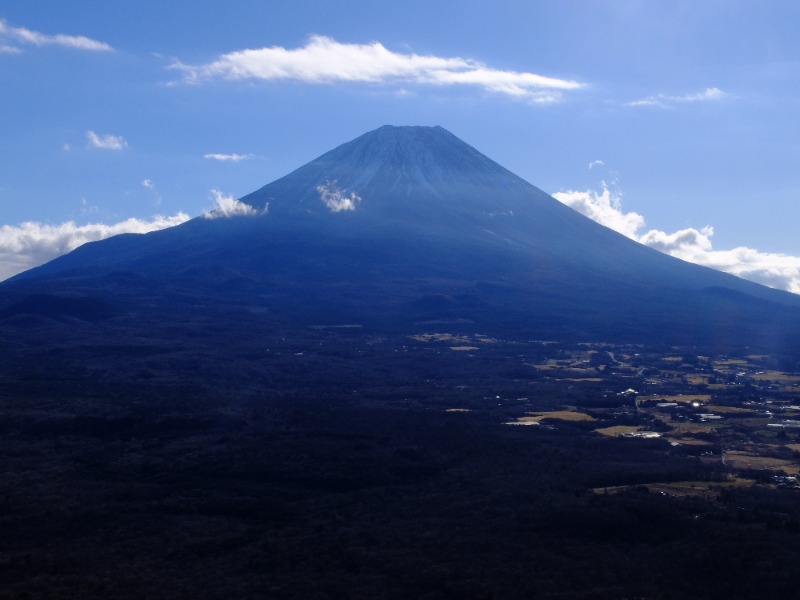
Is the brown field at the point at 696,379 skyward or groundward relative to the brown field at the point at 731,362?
groundward

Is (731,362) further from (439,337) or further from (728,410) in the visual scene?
(728,410)

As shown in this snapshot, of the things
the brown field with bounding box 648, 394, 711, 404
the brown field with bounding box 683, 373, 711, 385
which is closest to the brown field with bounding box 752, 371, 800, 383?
the brown field with bounding box 683, 373, 711, 385

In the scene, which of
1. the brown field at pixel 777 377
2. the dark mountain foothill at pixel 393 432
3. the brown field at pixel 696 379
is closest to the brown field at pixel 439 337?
the dark mountain foothill at pixel 393 432

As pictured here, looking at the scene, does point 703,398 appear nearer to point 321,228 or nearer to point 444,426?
point 444,426

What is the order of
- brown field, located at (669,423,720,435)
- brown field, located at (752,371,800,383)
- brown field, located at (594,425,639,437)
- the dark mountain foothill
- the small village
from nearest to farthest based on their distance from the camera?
the dark mountain foothill < the small village < brown field, located at (594,425,639,437) < brown field, located at (669,423,720,435) < brown field, located at (752,371,800,383)

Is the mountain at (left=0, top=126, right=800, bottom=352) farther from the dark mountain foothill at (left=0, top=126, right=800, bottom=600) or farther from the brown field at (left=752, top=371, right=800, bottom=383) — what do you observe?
the brown field at (left=752, top=371, right=800, bottom=383)

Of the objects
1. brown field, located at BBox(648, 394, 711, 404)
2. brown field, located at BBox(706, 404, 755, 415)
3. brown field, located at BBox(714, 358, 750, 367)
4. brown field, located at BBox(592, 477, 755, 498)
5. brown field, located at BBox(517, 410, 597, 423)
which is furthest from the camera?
brown field, located at BBox(714, 358, 750, 367)

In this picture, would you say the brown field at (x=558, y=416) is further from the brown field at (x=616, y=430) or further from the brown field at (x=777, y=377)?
the brown field at (x=777, y=377)

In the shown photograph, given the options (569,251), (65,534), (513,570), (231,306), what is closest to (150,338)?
(231,306)
